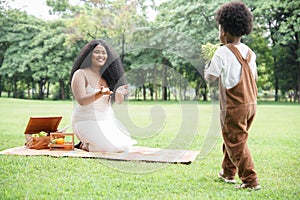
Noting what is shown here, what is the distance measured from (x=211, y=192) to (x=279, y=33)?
36.9ft

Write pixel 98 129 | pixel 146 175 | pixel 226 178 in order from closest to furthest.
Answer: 1. pixel 226 178
2. pixel 146 175
3. pixel 98 129

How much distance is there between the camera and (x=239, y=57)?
2.27m

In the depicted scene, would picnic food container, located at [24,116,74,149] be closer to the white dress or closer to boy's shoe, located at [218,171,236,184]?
the white dress

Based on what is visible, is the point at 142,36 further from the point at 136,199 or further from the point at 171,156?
the point at 136,199

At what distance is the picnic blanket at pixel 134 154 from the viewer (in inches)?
119

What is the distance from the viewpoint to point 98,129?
3.28m

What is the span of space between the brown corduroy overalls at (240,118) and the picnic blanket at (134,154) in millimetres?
779

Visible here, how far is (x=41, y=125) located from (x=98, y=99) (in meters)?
0.66

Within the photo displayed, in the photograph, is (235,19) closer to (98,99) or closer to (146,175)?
(146,175)

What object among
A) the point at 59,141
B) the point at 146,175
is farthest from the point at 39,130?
the point at 146,175

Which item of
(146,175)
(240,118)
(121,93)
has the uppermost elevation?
(121,93)

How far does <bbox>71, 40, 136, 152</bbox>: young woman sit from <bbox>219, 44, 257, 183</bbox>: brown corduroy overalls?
43.5 inches

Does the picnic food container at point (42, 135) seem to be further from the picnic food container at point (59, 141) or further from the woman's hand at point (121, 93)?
the woman's hand at point (121, 93)

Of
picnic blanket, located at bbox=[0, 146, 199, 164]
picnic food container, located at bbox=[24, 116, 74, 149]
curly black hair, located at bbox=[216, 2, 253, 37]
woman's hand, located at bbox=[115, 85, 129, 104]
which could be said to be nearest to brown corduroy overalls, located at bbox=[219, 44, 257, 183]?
curly black hair, located at bbox=[216, 2, 253, 37]
